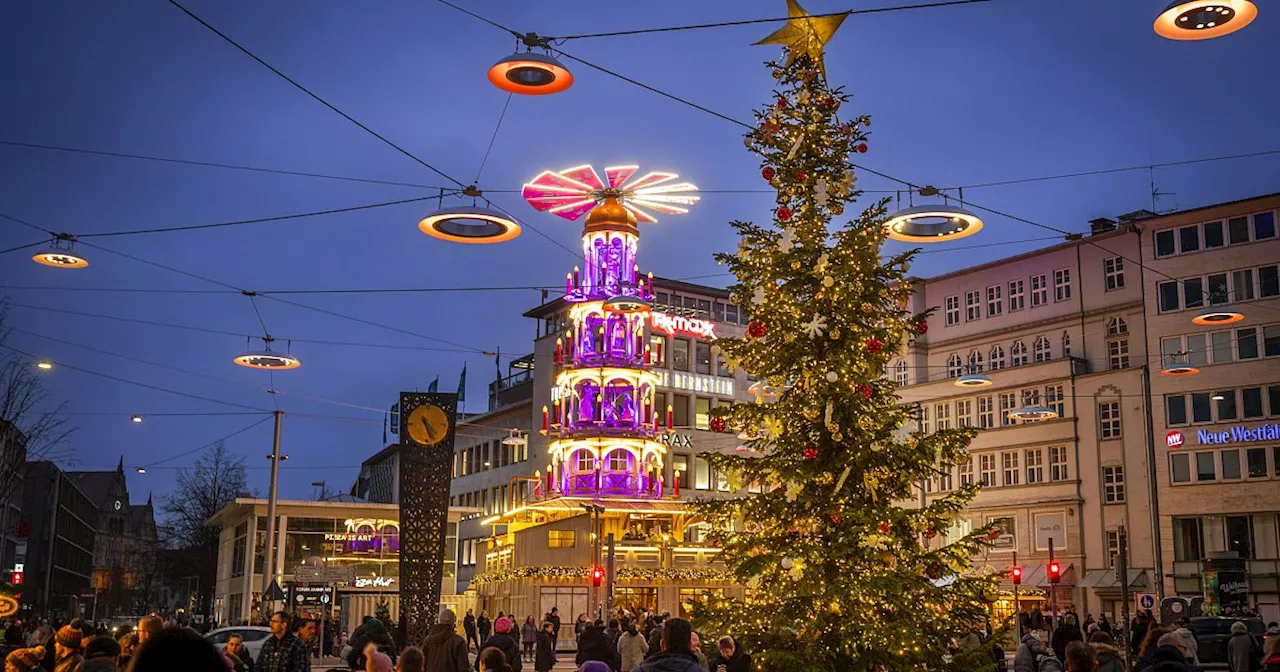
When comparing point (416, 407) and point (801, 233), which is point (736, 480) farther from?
point (416, 407)

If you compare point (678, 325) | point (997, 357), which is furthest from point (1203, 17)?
point (997, 357)

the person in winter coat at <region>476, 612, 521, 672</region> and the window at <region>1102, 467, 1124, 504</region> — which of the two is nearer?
the person in winter coat at <region>476, 612, 521, 672</region>

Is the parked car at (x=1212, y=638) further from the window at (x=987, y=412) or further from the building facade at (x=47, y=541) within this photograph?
the building facade at (x=47, y=541)

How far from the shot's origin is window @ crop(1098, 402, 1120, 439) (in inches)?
2468

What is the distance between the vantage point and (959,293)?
2886 inches

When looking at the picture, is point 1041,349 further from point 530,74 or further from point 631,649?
point 530,74

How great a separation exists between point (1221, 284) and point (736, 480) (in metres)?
51.3

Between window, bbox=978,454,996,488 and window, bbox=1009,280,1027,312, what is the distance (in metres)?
8.36

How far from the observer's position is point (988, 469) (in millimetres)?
69125

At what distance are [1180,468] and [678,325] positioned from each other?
83.3 ft

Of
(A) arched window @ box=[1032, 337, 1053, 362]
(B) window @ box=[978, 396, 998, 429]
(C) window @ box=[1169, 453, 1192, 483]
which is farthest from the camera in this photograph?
(B) window @ box=[978, 396, 998, 429]

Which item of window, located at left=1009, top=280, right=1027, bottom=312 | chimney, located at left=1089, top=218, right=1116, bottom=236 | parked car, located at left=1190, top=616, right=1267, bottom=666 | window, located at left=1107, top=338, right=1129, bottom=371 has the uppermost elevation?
chimney, located at left=1089, top=218, right=1116, bottom=236

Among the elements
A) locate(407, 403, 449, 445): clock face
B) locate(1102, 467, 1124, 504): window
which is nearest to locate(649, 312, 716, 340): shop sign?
locate(1102, 467, 1124, 504): window

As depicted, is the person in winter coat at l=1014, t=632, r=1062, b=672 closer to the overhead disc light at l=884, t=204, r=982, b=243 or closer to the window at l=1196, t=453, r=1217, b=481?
the overhead disc light at l=884, t=204, r=982, b=243
